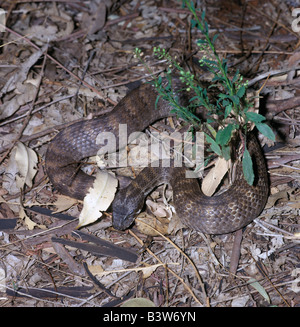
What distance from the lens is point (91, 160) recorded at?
21.8 feet

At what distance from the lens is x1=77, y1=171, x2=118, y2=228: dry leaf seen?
17.7 ft

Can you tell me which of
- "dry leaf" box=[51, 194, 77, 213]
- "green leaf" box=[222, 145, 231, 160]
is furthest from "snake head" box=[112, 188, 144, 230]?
"green leaf" box=[222, 145, 231, 160]

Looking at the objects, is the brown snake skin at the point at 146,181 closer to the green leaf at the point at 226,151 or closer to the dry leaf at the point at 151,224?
the dry leaf at the point at 151,224

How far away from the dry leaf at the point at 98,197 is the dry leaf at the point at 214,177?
52.8 inches

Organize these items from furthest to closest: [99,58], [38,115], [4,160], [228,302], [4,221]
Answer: [99,58], [38,115], [4,160], [4,221], [228,302]

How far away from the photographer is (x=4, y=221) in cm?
564

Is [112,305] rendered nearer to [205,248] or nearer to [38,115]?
[205,248]

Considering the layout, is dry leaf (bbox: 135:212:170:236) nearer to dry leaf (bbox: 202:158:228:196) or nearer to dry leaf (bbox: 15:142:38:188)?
dry leaf (bbox: 202:158:228:196)

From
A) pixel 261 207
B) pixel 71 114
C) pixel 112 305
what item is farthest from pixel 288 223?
pixel 71 114

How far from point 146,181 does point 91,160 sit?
4.04 feet

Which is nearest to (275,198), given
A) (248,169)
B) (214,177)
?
(214,177)

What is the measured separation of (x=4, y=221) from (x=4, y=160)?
114 cm

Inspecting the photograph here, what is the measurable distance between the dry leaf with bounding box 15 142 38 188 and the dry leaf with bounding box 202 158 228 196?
8.74 feet

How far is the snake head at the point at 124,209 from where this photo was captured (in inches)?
214
